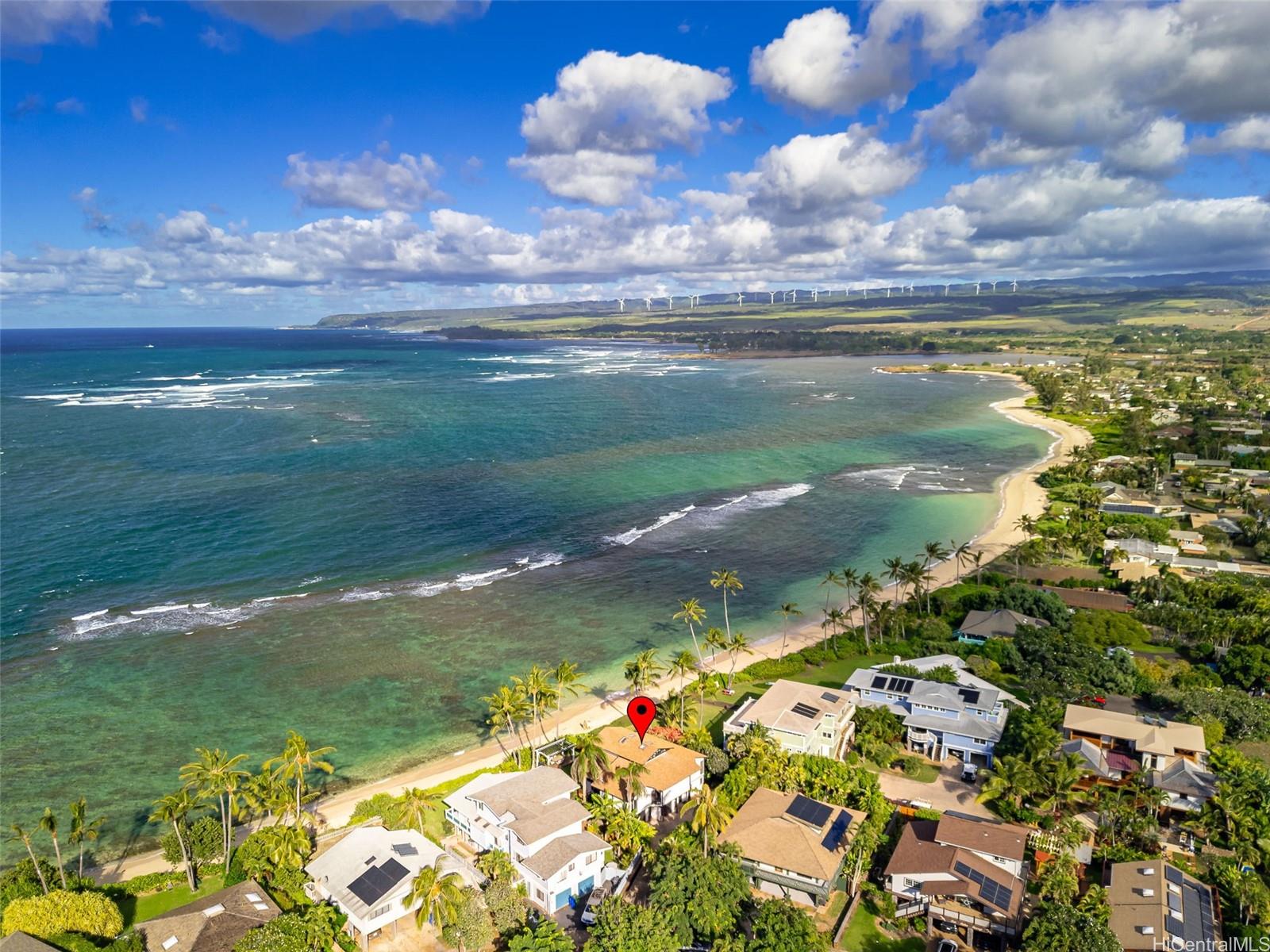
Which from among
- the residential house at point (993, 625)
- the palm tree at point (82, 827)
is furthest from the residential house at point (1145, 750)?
the palm tree at point (82, 827)

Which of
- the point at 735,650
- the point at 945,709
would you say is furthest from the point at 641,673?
the point at 945,709

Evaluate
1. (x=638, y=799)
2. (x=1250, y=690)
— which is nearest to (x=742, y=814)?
(x=638, y=799)

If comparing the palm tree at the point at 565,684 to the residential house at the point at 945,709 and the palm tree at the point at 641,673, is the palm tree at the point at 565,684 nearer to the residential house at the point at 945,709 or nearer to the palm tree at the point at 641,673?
the palm tree at the point at 641,673

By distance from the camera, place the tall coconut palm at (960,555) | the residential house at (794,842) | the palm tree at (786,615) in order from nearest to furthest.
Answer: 1. the residential house at (794,842)
2. the palm tree at (786,615)
3. the tall coconut palm at (960,555)

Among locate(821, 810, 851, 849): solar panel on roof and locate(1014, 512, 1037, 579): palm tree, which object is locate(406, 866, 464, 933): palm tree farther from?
locate(1014, 512, 1037, 579): palm tree

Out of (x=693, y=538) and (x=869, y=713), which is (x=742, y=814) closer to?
(x=869, y=713)

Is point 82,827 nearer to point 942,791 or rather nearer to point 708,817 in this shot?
point 708,817
